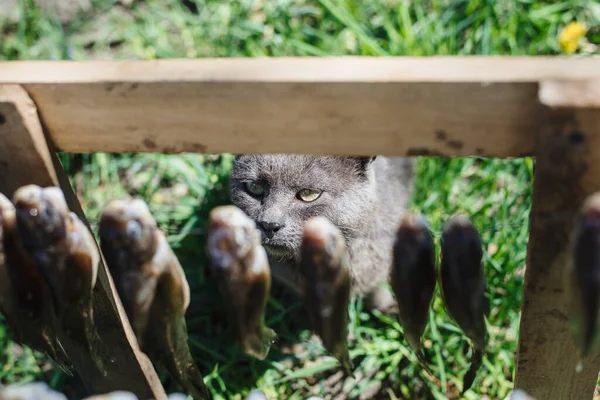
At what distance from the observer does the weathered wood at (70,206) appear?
1541 mm

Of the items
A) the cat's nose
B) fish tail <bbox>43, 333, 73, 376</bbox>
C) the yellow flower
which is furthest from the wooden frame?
the yellow flower

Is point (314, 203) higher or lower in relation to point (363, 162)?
lower

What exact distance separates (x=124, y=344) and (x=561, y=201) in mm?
1349

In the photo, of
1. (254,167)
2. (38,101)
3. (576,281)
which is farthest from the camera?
(254,167)

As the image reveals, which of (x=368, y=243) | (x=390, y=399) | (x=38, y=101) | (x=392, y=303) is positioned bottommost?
(x=390, y=399)

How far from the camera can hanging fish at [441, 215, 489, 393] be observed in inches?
54.6

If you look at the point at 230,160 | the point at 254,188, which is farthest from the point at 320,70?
the point at 230,160

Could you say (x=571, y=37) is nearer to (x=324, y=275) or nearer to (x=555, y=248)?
(x=555, y=248)

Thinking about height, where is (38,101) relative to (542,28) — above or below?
below

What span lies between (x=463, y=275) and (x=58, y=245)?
35.0 inches

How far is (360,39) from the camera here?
3.32 meters

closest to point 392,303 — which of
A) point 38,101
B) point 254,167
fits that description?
point 254,167

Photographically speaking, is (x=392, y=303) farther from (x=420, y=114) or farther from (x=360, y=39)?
(x=420, y=114)

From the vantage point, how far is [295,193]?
2.58 m
